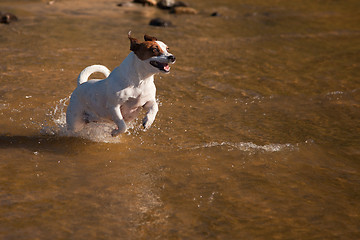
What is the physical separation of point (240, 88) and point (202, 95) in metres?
0.89

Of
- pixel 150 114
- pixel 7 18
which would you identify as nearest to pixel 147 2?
pixel 7 18

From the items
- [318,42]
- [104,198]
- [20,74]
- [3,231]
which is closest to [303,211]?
[104,198]

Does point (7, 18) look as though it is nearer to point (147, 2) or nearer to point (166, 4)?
point (147, 2)

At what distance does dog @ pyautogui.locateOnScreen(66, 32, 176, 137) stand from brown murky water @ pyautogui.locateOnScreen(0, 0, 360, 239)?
24.1 inches

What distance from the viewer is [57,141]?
666cm

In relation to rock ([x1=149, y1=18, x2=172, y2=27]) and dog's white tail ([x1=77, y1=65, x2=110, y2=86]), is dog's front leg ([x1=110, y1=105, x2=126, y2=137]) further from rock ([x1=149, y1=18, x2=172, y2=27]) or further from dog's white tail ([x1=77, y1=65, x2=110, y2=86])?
rock ([x1=149, y1=18, x2=172, y2=27])

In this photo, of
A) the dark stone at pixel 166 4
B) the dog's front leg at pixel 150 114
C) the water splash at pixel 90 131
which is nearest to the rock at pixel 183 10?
the dark stone at pixel 166 4

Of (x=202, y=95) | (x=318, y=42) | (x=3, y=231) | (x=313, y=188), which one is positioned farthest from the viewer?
(x=318, y=42)

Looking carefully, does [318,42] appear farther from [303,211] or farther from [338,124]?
[303,211]

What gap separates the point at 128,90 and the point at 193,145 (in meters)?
1.58

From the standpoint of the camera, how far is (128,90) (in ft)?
18.6

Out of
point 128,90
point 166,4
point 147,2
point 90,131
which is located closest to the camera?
point 128,90

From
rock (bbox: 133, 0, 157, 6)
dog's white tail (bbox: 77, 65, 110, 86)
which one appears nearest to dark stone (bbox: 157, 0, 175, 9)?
rock (bbox: 133, 0, 157, 6)

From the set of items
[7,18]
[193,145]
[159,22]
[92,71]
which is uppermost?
[92,71]
